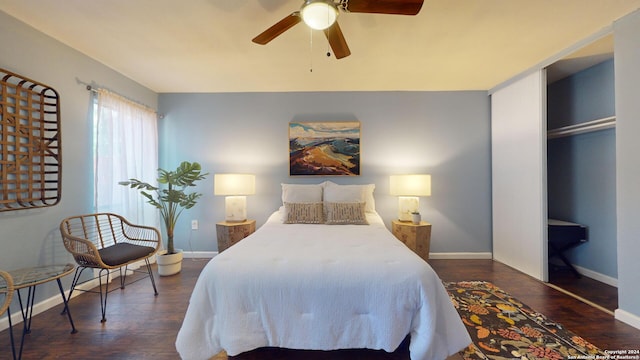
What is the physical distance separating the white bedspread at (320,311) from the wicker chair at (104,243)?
113 cm

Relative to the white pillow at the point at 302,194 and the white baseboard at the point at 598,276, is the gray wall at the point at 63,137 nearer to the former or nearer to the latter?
the white pillow at the point at 302,194

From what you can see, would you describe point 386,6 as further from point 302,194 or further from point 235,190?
point 235,190

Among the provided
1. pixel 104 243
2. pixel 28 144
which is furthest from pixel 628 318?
pixel 28 144

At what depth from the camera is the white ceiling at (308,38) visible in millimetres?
1825

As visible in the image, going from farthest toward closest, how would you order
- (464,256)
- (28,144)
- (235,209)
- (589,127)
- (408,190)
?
(464,256), (235,209), (408,190), (589,127), (28,144)

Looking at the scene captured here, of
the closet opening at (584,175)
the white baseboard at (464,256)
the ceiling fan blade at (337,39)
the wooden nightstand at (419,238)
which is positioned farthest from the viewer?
the white baseboard at (464,256)

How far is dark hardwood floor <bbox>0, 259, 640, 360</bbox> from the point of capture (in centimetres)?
159

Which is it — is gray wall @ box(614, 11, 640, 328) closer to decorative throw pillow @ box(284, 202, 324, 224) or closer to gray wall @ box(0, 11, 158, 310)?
decorative throw pillow @ box(284, 202, 324, 224)

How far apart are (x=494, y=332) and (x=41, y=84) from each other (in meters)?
4.33

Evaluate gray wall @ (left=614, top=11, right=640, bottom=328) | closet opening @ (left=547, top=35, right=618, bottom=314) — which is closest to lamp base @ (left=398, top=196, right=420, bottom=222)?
closet opening @ (left=547, top=35, right=618, bottom=314)

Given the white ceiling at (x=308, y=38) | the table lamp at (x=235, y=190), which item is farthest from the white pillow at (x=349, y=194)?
the white ceiling at (x=308, y=38)

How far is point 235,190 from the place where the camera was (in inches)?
122

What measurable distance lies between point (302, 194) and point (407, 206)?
1452mm

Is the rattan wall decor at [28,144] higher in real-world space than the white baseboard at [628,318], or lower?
higher
